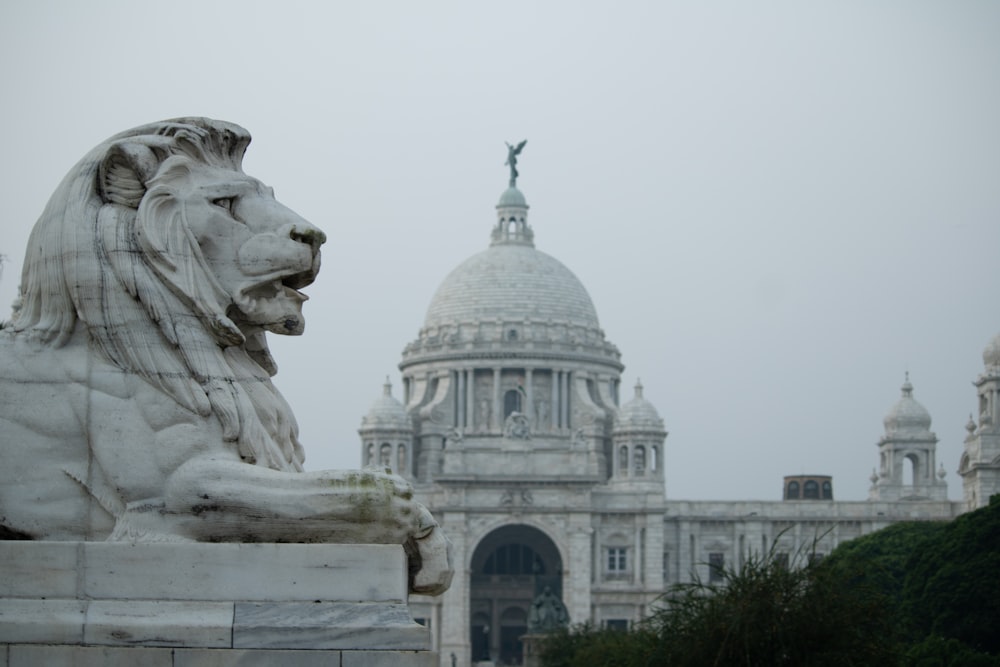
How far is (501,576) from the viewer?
357 feet

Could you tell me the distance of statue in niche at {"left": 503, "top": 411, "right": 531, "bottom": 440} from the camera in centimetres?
11088

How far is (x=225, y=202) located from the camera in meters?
8.93

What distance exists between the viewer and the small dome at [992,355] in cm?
10162

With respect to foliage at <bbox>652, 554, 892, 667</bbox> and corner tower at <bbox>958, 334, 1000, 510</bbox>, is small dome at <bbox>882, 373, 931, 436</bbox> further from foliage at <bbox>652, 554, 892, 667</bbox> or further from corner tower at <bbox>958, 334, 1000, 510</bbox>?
foliage at <bbox>652, 554, 892, 667</bbox>

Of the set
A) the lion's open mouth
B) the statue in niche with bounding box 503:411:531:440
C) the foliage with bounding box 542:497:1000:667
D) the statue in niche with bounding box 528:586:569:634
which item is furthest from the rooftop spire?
the lion's open mouth

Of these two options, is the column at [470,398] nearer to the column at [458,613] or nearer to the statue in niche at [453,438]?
the statue in niche at [453,438]

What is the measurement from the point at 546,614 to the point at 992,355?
27759 millimetres

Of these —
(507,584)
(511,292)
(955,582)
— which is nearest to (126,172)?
(955,582)

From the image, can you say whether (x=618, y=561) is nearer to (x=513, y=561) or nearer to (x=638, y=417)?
(x=513, y=561)

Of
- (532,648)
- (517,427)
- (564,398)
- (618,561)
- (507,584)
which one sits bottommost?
(532,648)

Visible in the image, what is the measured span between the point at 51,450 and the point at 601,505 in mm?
98553

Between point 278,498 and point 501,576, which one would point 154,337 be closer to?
point 278,498

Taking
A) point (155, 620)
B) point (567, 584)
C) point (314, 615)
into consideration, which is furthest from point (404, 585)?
point (567, 584)

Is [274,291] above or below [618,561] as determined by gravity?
below
